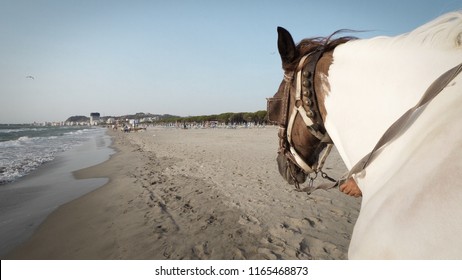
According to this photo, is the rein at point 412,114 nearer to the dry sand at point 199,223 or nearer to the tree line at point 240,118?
the dry sand at point 199,223

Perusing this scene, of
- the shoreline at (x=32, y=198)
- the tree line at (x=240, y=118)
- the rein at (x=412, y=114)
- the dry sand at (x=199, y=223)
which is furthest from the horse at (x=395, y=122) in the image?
the tree line at (x=240, y=118)

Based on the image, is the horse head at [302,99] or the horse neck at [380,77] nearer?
the horse neck at [380,77]

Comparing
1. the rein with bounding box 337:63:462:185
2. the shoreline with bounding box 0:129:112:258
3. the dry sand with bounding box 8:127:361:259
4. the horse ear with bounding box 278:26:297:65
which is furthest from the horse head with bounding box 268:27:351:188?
the shoreline with bounding box 0:129:112:258

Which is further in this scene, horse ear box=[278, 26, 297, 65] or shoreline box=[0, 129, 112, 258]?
shoreline box=[0, 129, 112, 258]

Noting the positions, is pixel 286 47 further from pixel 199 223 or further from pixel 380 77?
pixel 199 223

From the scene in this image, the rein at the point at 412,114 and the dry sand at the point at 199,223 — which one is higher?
the rein at the point at 412,114

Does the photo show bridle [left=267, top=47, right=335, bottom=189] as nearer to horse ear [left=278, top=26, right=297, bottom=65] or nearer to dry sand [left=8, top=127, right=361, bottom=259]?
horse ear [left=278, top=26, right=297, bottom=65]

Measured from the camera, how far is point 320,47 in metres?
1.81

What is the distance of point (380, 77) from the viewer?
1304 millimetres

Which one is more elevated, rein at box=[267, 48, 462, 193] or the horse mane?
the horse mane

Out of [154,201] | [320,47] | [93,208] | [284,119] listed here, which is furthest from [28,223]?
[320,47]

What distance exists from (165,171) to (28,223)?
5.19 meters

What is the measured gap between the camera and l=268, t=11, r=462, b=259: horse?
83 cm

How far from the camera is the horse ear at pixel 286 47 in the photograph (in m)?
1.80
